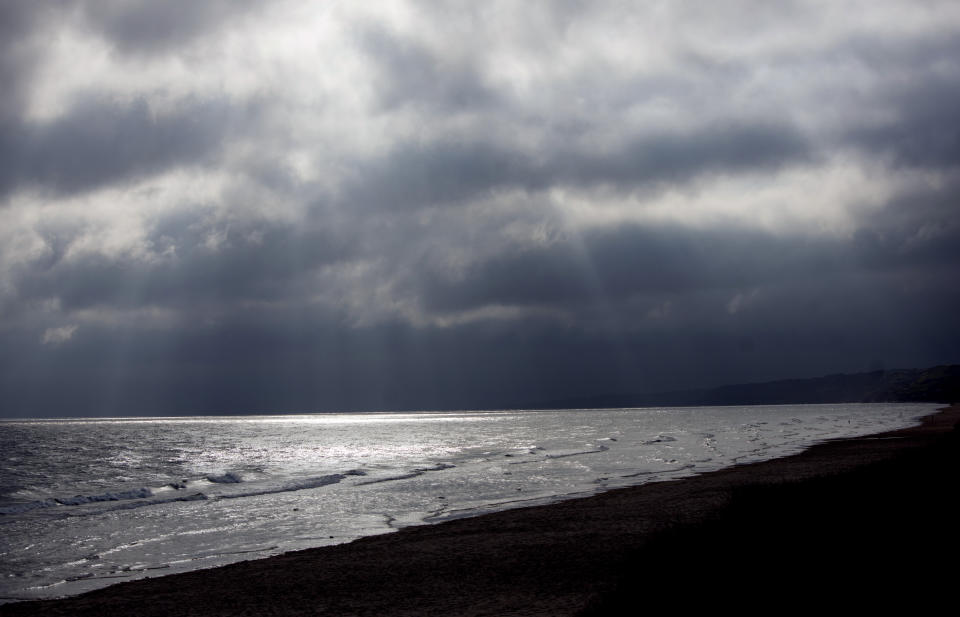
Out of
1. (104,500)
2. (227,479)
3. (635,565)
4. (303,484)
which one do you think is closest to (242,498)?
(303,484)

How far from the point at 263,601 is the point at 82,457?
60157 mm

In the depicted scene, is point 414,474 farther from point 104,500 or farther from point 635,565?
point 635,565

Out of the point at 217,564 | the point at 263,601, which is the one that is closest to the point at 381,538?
the point at 217,564

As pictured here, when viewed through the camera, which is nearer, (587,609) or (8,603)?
(587,609)

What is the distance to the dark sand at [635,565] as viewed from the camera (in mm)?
8547

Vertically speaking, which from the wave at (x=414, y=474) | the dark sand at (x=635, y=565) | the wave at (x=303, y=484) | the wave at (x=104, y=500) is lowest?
the wave at (x=414, y=474)

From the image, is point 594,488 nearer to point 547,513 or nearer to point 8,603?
point 547,513

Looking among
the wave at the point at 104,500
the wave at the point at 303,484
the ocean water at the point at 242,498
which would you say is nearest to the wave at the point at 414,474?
the ocean water at the point at 242,498

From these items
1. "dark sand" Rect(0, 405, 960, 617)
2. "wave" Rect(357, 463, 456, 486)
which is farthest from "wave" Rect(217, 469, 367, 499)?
"dark sand" Rect(0, 405, 960, 617)

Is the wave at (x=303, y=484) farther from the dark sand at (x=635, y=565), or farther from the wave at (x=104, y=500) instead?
the dark sand at (x=635, y=565)

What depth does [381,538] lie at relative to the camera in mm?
20406

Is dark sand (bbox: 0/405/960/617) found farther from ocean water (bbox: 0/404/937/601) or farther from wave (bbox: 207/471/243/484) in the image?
wave (bbox: 207/471/243/484)

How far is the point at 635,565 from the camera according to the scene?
988cm

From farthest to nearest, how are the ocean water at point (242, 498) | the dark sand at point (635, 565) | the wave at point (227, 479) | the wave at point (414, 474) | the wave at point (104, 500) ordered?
the wave at point (227, 479), the wave at point (414, 474), the wave at point (104, 500), the ocean water at point (242, 498), the dark sand at point (635, 565)
